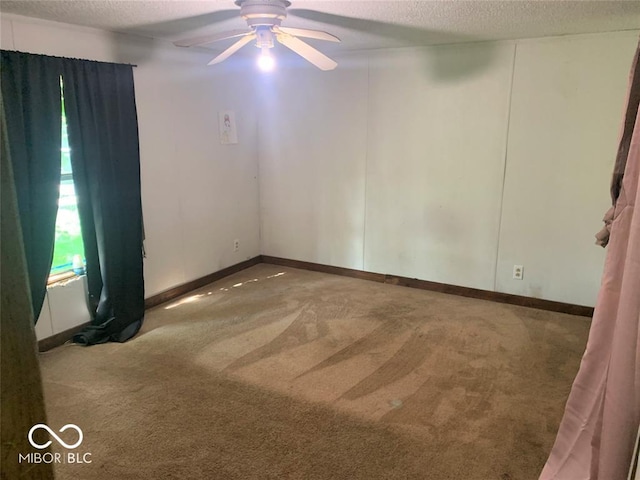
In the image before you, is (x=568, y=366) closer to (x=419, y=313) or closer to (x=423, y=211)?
(x=419, y=313)

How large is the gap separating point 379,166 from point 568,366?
7.82 ft

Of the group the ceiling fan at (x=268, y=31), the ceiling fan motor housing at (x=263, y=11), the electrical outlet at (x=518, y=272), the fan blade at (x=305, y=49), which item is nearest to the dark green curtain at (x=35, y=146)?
the ceiling fan at (x=268, y=31)

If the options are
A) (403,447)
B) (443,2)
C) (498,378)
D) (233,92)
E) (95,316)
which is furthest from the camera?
(233,92)

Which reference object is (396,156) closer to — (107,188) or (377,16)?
(377,16)

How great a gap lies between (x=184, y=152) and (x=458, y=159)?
245 cm

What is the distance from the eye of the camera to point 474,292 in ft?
14.6

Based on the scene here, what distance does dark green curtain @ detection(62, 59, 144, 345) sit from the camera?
333 centimetres

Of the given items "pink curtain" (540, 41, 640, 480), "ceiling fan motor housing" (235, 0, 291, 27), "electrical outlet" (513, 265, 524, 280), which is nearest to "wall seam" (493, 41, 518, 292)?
"electrical outlet" (513, 265, 524, 280)

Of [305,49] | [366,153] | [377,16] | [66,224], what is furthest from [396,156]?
[66,224]

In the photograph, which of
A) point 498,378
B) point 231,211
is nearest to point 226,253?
point 231,211

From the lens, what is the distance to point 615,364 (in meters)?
1.34

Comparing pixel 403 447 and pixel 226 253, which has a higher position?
pixel 226 253

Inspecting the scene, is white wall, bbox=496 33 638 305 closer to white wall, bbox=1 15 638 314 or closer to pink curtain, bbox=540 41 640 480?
white wall, bbox=1 15 638 314

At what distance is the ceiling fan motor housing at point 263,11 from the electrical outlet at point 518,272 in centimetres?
288
